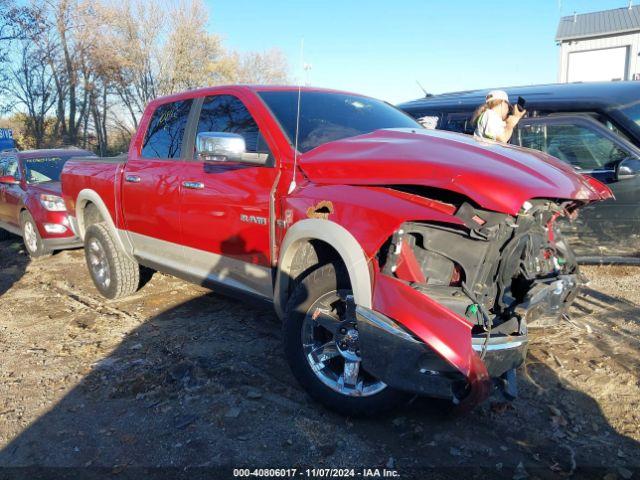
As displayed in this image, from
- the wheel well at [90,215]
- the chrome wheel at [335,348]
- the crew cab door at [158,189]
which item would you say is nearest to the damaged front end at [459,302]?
the chrome wheel at [335,348]

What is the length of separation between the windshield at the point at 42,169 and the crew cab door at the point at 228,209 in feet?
15.2

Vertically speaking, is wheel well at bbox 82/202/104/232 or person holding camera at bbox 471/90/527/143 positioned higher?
person holding camera at bbox 471/90/527/143

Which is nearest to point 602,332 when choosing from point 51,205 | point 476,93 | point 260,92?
point 260,92

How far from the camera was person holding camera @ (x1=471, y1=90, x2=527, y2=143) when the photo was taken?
4922 millimetres

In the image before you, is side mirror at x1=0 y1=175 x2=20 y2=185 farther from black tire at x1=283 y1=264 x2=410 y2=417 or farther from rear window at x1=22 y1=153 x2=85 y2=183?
black tire at x1=283 y1=264 x2=410 y2=417

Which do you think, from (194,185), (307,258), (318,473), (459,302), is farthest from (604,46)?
(318,473)

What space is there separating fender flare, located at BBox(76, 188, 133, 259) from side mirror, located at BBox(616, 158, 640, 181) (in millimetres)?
4569

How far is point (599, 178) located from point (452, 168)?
3081 mm

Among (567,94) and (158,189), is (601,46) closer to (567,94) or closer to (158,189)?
(567,94)

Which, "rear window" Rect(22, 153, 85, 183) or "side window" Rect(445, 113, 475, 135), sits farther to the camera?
"rear window" Rect(22, 153, 85, 183)

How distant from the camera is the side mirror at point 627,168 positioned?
467cm

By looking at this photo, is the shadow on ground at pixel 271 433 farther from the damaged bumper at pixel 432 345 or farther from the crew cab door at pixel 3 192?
the crew cab door at pixel 3 192

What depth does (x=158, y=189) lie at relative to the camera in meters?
4.32

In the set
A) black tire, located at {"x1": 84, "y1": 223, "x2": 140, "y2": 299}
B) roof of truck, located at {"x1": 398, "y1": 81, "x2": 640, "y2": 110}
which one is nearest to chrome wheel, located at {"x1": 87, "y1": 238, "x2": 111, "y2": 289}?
black tire, located at {"x1": 84, "y1": 223, "x2": 140, "y2": 299}
